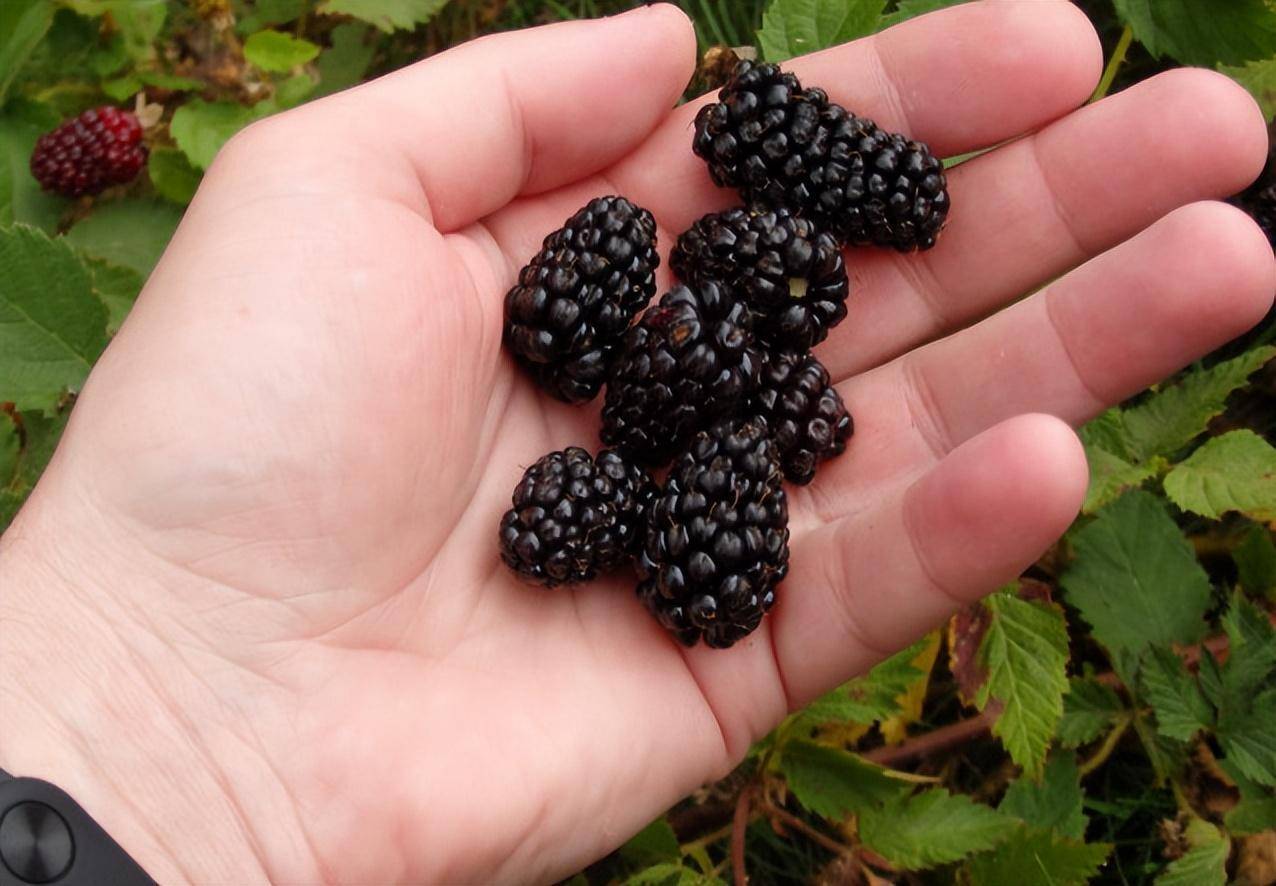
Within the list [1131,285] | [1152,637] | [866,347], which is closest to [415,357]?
[866,347]

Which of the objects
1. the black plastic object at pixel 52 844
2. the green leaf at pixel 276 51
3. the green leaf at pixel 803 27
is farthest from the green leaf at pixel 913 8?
the black plastic object at pixel 52 844

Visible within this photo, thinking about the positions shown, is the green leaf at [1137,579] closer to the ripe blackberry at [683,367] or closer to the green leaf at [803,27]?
the ripe blackberry at [683,367]

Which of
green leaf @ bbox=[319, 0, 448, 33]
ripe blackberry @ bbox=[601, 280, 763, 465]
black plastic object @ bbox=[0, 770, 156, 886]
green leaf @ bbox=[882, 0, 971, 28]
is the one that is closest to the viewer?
black plastic object @ bbox=[0, 770, 156, 886]

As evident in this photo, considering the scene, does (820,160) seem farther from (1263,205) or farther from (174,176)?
(174,176)

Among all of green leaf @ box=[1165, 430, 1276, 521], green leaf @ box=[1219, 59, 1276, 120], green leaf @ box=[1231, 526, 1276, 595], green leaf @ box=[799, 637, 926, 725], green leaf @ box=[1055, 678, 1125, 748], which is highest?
green leaf @ box=[1219, 59, 1276, 120]

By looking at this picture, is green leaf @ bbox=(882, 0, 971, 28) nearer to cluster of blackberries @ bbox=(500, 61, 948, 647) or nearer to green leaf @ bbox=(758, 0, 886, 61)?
green leaf @ bbox=(758, 0, 886, 61)

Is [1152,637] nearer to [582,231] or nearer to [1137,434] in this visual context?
[1137,434]

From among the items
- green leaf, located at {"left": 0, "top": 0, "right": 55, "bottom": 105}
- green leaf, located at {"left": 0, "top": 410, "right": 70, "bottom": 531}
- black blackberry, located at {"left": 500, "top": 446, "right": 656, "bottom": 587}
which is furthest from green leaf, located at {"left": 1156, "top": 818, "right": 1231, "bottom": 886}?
green leaf, located at {"left": 0, "top": 0, "right": 55, "bottom": 105}
